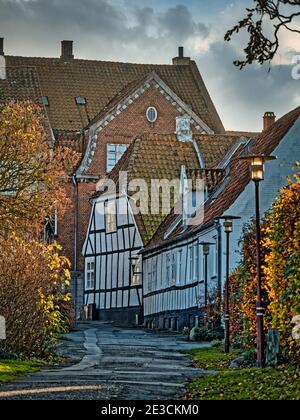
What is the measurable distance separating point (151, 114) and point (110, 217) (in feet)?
35.3

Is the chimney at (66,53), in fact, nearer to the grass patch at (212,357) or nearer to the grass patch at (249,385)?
the grass patch at (212,357)

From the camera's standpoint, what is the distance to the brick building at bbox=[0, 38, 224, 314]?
202ft

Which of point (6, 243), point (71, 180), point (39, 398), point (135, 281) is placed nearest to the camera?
point (39, 398)

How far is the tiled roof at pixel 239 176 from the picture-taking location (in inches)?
1519

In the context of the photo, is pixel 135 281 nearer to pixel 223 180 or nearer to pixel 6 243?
pixel 223 180

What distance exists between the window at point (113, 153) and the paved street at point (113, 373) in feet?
92.4

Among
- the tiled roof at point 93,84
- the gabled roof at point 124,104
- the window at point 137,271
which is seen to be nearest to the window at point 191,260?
the window at point 137,271

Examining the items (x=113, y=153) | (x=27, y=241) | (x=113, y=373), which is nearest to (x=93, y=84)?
(x=113, y=153)

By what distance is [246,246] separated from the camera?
23.3 m

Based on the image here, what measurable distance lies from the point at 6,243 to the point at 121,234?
28.0 m

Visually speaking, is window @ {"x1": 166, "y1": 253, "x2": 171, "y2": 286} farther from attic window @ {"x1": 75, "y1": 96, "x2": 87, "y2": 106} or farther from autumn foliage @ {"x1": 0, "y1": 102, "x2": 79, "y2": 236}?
attic window @ {"x1": 75, "y1": 96, "x2": 87, "y2": 106}

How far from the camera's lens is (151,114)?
6406 centimetres

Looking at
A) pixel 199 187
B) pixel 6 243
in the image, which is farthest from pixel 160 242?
pixel 6 243

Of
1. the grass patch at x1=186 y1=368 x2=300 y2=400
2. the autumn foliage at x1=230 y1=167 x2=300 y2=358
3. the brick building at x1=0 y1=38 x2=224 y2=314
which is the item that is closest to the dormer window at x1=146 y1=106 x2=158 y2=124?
the brick building at x1=0 y1=38 x2=224 y2=314
